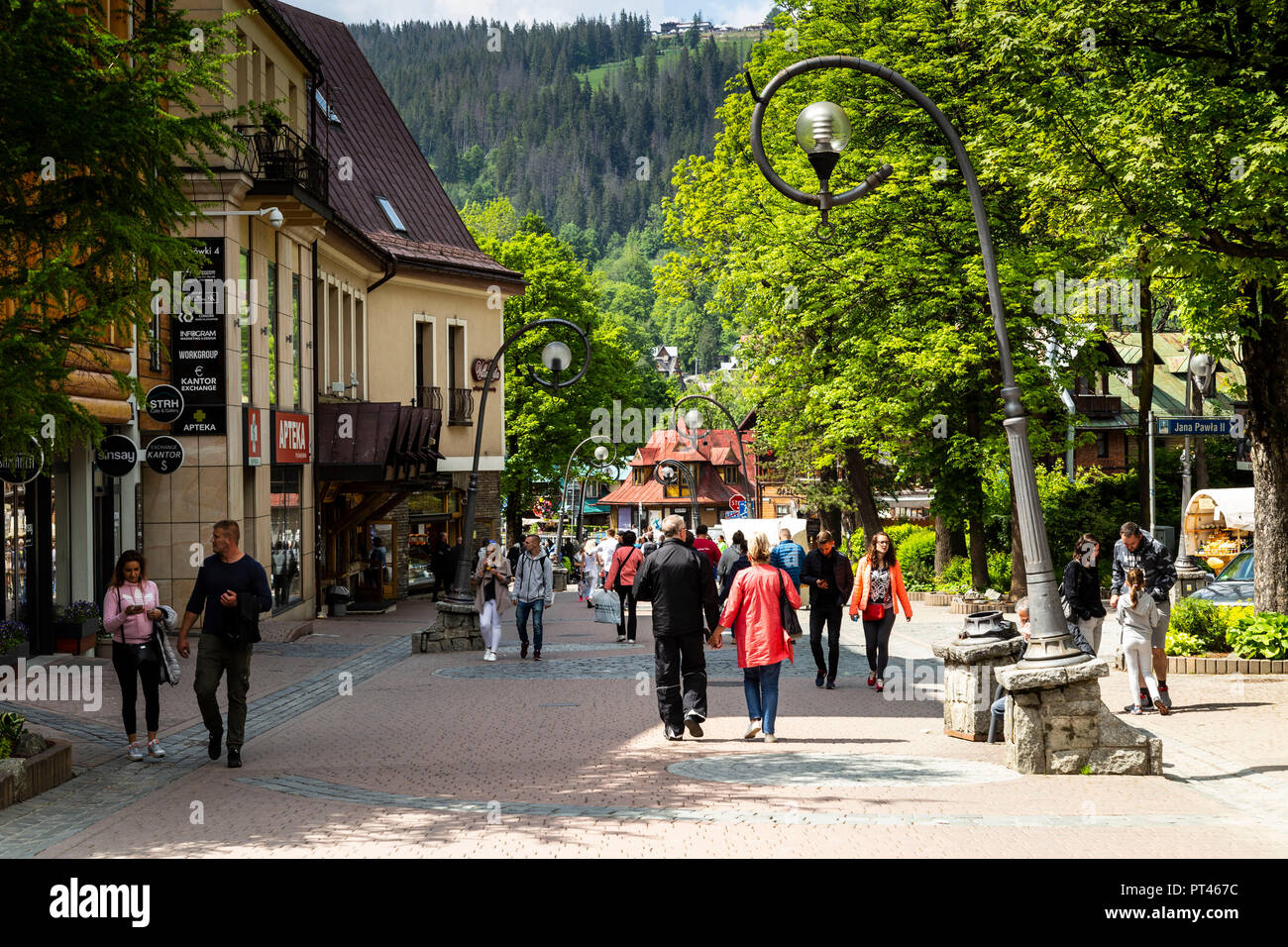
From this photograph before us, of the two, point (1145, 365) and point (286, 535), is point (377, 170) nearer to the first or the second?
point (286, 535)

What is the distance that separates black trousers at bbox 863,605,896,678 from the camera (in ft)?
51.7

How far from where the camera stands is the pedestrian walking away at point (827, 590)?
1592cm

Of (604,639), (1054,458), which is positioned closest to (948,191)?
(604,639)

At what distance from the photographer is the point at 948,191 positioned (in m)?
27.2

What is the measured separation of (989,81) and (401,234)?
64.8 ft

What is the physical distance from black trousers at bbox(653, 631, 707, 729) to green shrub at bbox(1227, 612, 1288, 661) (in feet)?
25.7

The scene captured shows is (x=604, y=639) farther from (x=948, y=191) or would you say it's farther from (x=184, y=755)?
(x=184, y=755)

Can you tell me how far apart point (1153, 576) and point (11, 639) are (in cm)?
1259

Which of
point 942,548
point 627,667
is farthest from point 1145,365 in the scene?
point 627,667

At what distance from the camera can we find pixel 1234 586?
70.8ft

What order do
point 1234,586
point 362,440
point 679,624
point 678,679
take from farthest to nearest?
point 362,440 < point 1234,586 < point 678,679 < point 679,624

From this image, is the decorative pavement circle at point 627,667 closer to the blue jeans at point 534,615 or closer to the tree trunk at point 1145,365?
the blue jeans at point 534,615

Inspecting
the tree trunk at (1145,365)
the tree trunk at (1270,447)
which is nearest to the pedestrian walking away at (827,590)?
the tree trunk at (1270,447)

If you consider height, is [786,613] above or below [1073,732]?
above
